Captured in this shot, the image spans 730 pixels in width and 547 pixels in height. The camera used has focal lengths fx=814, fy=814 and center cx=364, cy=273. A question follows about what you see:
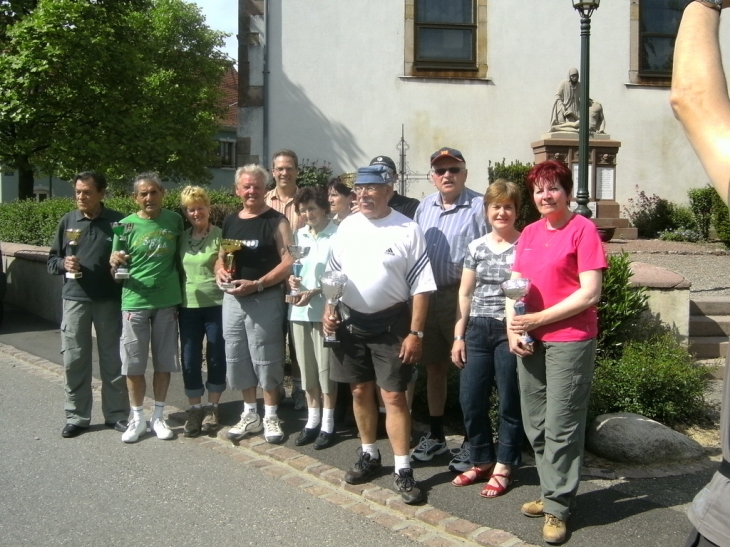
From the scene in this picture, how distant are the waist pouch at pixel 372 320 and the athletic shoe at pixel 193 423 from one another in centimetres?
176

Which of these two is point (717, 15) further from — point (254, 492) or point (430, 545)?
point (254, 492)

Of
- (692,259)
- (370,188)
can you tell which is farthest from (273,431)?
(692,259)

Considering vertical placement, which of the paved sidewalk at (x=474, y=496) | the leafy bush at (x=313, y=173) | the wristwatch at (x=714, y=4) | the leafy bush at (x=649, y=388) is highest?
the leafy bush at (x=313, y=173)

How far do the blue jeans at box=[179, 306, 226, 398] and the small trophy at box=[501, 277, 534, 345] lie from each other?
8.65 feet

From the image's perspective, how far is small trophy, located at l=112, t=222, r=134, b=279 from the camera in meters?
5.79

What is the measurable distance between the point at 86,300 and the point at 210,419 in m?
1.27

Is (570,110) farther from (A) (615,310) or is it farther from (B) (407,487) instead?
(B) (407,487)

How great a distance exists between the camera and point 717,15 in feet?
5.39

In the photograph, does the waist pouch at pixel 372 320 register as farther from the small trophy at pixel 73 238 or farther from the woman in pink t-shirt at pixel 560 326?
the small trophy at pixel 73 238

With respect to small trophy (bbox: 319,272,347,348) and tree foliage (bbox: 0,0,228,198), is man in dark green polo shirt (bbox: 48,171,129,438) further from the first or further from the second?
tree foliage (bbox: 0,0,228,198)

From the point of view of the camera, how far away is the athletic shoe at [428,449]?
5199mm

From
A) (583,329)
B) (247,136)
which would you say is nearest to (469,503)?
(583,329)

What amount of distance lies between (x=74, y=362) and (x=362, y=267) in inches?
102

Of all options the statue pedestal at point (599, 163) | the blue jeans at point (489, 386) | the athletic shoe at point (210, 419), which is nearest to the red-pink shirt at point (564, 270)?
the blue jeans at point (489, 386)
